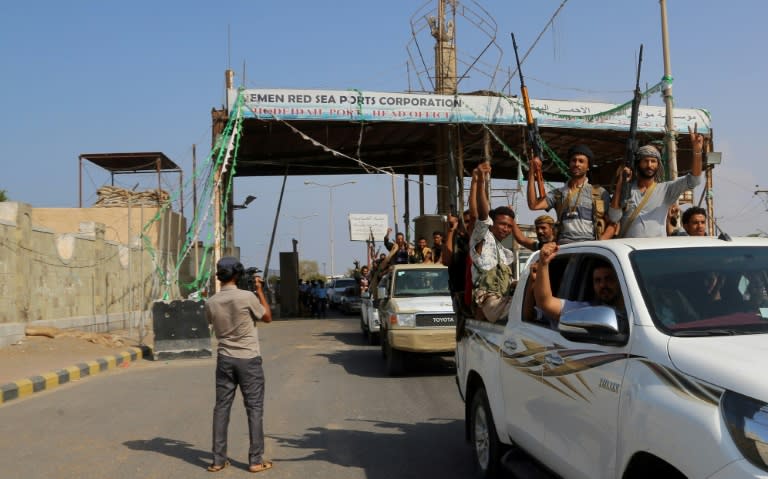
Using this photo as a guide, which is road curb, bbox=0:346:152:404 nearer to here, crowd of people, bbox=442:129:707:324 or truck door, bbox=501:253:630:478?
crowd of people, bbox=442:129:707:324

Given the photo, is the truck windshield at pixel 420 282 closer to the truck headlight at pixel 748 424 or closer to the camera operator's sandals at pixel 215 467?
the camera operator's sandals at pixel 215 467

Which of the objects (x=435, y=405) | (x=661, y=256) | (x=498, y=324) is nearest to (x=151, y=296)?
(x=435, y=405)

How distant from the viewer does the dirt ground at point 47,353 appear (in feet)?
42.2

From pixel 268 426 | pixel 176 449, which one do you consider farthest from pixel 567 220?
pixel 176 449

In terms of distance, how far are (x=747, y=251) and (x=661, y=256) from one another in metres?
0.51

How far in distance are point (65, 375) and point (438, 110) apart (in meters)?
15.4

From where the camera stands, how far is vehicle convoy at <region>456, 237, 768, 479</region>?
2.64m

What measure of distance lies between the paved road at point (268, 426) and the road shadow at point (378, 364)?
9 cm

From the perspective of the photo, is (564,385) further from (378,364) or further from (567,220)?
(378,364)

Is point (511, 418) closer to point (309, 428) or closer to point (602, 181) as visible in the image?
point (309, 428)

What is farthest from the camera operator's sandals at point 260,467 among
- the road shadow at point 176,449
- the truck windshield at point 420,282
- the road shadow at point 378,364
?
the truck windshield at point 420,282

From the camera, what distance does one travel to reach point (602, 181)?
34.3 metres

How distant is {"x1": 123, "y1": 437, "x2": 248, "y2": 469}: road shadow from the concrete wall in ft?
31.7

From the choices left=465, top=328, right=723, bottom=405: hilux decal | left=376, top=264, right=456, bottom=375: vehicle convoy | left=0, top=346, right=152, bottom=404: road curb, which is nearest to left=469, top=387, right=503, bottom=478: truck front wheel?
left=465, top=328, right=723, bottom=405: hilux decal
